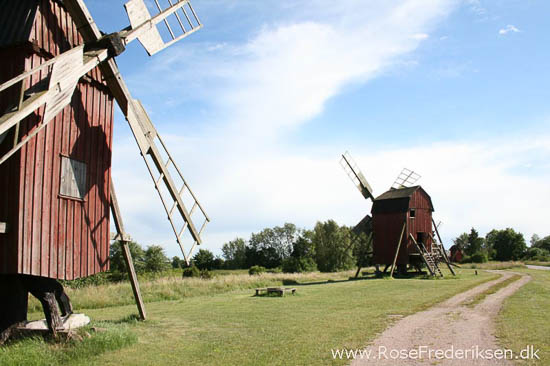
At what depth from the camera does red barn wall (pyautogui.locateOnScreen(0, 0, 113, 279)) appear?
29.8ft

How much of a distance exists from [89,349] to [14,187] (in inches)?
141

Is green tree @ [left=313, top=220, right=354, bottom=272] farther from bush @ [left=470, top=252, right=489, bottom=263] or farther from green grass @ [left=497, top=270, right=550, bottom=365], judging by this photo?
green grass @ [left=497, top=270, right=550, bottom=365]

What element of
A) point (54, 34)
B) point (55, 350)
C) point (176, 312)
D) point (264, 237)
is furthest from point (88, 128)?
point (264, 237)

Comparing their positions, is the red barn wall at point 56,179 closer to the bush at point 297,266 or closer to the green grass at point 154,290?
the green grass at point 154,290

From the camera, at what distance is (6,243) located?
8984 millimetres

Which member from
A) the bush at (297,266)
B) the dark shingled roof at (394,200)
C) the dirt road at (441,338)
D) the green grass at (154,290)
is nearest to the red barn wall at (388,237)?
the dark shingled roof at (394,200)

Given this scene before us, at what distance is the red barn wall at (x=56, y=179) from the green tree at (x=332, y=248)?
40577mm

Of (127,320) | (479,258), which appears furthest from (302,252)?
(127,320)

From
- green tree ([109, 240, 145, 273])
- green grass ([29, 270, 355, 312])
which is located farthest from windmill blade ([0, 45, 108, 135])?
green tree ([109, 240, 145, 273])

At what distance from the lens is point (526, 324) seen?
11359mm

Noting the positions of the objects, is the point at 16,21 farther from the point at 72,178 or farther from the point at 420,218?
the point at 420,218

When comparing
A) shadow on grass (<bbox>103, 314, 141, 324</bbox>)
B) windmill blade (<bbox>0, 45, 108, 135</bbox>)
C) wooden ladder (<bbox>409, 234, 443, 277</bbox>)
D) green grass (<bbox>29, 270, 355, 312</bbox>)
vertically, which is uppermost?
windmill blade (<bbox>0, 45, 108, 135</bbox>)

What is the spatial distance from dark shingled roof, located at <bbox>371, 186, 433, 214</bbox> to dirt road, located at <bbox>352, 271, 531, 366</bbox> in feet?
61.1

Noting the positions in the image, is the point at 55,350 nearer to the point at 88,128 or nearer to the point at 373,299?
the point at 88,128
